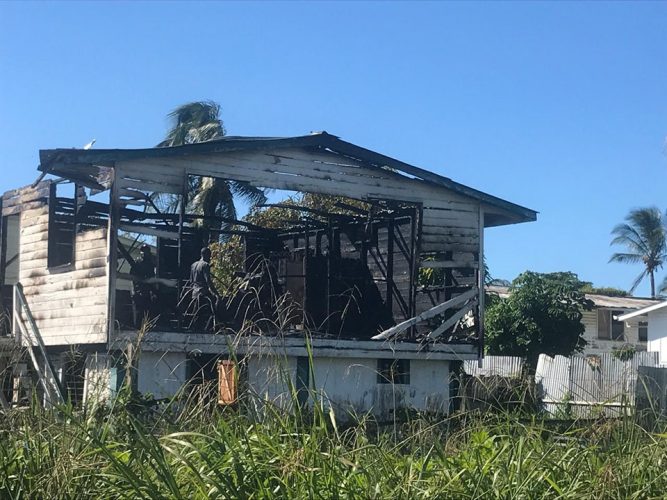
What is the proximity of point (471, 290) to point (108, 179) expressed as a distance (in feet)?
26.2

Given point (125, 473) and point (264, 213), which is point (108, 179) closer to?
point (125, 473)

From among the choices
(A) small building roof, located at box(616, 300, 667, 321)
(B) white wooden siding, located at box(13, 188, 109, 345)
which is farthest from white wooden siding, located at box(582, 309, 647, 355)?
(B) white wooden siding, located at box(13, 188, 109, 345)

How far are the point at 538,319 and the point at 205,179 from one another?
13280 mm

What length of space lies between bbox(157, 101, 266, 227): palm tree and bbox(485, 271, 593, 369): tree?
9180mm

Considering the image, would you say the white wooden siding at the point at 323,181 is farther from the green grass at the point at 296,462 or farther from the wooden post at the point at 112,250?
the green grass at the point at 296,462

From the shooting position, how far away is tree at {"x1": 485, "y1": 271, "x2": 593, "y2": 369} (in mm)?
29734

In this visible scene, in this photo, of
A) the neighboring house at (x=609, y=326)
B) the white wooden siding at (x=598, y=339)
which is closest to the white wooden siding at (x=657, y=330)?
the white wooden siding at (x=598, y=339)

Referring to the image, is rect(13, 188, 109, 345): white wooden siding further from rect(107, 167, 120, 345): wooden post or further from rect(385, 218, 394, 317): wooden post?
rect(385, 218, 394, 317): wooden post

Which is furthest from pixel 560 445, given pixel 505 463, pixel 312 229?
pixel 312 229

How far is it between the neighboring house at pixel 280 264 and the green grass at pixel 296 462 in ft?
25.8

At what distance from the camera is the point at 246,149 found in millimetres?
17438

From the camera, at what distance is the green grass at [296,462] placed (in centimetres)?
523

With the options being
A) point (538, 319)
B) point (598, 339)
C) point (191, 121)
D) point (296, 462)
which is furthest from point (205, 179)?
point (296, 462)

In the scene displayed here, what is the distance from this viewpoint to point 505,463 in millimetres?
5660
